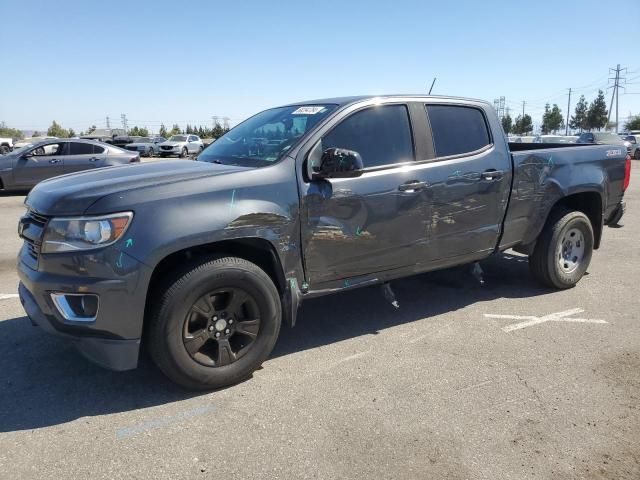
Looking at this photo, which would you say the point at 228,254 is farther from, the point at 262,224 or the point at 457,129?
the point at 457,129

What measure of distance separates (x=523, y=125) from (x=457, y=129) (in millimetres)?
82126

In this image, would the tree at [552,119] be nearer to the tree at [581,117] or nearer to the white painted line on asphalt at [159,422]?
the tree at [581,117]

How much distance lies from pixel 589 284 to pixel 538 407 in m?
3.10

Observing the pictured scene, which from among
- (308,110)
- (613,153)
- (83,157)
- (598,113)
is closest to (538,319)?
(613,153)

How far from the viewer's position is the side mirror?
3.54 metres

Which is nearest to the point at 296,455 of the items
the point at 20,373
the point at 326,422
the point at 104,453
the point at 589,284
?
the point at 326,422

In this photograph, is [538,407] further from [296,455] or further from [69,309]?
[69,309]

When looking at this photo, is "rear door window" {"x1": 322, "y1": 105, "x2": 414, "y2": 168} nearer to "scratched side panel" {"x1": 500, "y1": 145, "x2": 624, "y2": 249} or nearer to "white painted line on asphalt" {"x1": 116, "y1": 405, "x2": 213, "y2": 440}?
"scratched side panel" {"x1": 500, "y1": 145, "x2": 624, "y2": 249}

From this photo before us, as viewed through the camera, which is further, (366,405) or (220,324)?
(220,324)

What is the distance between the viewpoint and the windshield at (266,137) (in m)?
3.80

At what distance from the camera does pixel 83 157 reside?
1352cm

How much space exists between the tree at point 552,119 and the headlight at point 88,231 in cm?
8060

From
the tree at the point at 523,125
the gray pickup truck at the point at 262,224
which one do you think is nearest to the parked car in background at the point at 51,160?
the gray pickup truck at the point at 262,224

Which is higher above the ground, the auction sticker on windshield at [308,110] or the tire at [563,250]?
the auction sticker on windshield at [308,110]
